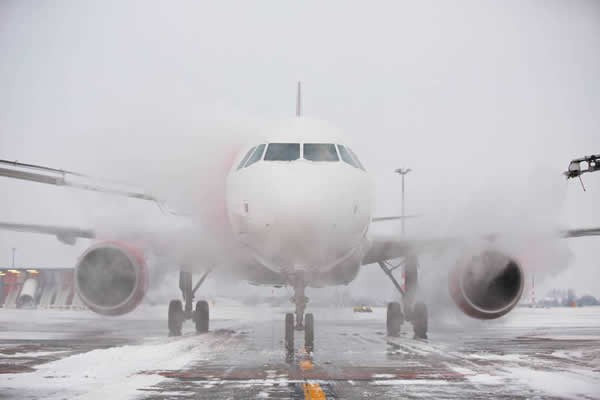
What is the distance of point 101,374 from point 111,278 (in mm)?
6151

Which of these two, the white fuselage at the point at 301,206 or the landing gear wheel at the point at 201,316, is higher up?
the white fuselage at the point at 301,206

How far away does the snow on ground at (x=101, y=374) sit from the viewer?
24.6ft

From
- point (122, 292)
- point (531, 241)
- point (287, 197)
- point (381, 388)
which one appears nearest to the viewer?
point (381, 388)

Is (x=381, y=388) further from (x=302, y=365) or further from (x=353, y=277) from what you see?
(x=353, y=277)

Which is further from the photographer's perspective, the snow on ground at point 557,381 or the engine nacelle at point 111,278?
the engine nacelle at point 111,278

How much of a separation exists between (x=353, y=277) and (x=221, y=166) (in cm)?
449

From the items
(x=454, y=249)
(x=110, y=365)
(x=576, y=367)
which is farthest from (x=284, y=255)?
(x=454, y=249)

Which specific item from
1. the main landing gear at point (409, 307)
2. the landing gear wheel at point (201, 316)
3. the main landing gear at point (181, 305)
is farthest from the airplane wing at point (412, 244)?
the landing gear wheel at point (201, 316)

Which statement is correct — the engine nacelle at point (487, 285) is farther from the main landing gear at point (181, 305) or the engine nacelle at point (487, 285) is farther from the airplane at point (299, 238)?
the main landing gear at point (181, 305)

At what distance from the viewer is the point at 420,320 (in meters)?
18.8

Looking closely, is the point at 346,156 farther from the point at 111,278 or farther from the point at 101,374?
the point at 111,278

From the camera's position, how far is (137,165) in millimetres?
17359

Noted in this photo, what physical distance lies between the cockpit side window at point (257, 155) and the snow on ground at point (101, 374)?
3.61 metres

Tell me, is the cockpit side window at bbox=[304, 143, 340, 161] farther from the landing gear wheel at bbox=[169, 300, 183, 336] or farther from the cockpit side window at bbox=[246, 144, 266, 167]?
the landing gear wheel at bbox=[169, 300, 183, 336]
